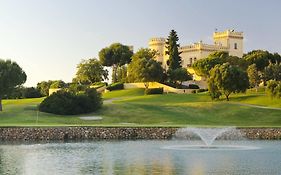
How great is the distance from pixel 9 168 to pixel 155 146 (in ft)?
45.8

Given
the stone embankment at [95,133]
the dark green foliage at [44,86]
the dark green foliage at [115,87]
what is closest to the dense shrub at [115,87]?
the dark green foliage at [115,87]

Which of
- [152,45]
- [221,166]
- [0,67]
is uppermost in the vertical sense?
[152,45]

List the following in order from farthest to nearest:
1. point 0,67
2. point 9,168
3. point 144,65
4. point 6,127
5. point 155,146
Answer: point 144,65
point 0,67
point 6,127
point 155,146
point 9,168

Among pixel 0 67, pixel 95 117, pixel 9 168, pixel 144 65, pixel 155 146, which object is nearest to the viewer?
pixel 9 168

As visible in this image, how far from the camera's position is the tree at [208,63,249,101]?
78500mm

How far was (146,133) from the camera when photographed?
1916 inches

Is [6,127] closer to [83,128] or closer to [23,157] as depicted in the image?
[83,128]

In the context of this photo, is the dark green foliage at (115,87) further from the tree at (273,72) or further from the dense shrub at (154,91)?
the tree at (273,72)

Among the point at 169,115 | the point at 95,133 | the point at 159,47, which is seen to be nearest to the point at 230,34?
the point at 159,47

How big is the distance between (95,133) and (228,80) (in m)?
33.5

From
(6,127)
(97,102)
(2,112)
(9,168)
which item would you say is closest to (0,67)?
(2,112)

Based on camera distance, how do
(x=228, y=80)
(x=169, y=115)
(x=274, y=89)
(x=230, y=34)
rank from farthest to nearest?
(x=230, y=34)
(x=228, y=80)
(x=274, y=89)
(x=169, y=115)

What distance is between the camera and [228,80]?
7819 centimetres

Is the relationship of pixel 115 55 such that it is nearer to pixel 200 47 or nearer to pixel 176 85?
pixel 200 47
